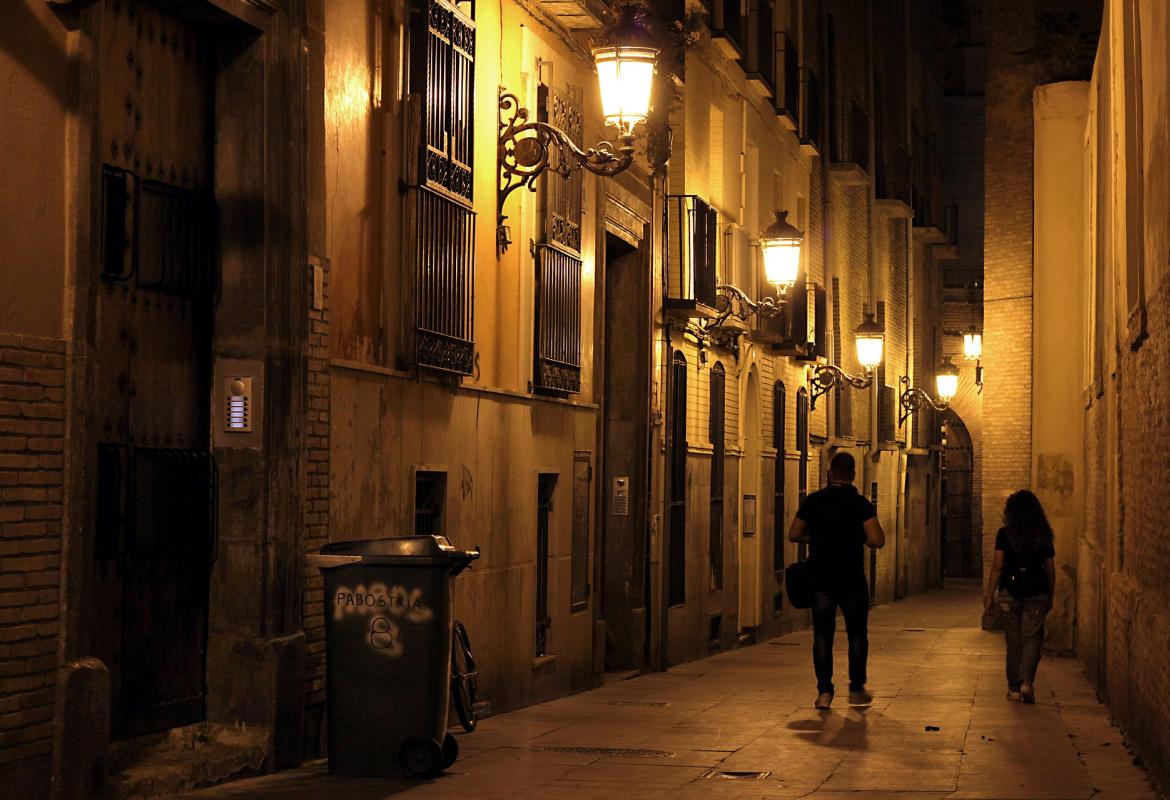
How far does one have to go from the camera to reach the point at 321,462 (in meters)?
10.2

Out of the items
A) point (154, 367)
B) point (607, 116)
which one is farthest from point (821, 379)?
point (154, 367)

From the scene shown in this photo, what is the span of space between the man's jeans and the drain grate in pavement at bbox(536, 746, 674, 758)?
280 cm

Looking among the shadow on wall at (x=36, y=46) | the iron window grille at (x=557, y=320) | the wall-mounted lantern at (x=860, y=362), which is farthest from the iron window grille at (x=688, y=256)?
the shadow on wall at (x=36, y=46)

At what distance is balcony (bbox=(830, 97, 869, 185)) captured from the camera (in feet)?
101

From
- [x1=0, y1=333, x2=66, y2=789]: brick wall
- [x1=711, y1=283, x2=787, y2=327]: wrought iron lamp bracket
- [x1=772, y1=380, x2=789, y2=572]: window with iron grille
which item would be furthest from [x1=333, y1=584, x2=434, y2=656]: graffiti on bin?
[x1=772, y1=380, x2=789, y2=572]: window with iron grille

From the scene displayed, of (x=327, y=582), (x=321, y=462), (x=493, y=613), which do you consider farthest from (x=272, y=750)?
(x=493, y=613)

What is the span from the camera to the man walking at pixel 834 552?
13.7 meters

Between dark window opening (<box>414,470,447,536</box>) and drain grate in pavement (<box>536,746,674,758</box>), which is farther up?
dark window opening (<box>414,470,447,536</box>)

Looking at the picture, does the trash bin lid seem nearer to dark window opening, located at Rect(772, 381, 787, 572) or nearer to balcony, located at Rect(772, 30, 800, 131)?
dark window opening, located at Rect(772, 381, 787, 572)

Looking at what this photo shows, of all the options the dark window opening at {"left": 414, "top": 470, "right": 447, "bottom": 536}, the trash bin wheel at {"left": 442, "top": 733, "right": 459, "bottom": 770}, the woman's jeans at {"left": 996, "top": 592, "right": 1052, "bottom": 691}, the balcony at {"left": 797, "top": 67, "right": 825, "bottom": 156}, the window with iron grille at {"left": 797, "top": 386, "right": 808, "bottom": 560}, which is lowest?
the trash bin wheel at {"left": 442, "top": 733, "right": 459, "bottom": 770}

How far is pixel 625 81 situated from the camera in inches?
475

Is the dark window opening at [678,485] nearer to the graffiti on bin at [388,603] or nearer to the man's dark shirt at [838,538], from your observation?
the man's dark shirt at [838,538]

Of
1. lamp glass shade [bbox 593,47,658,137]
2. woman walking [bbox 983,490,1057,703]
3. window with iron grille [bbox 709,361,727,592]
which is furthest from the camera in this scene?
window with iron grille [bbox 709,361,727,592]

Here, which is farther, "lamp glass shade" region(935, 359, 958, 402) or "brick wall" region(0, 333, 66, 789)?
"lamp glass shade" region(935, 359, 958, 402)
